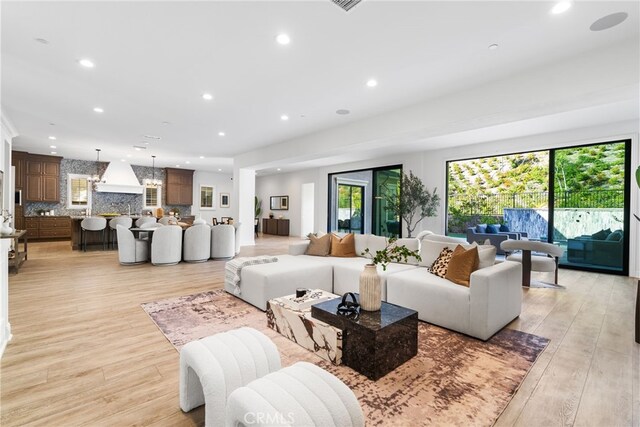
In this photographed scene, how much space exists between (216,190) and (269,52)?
11198 mm

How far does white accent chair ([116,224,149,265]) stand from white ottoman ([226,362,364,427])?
5925mm

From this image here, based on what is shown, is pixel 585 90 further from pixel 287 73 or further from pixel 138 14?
pixel 138 14

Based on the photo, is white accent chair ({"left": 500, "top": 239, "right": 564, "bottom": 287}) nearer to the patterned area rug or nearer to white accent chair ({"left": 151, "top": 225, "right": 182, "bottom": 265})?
the patterned area rug

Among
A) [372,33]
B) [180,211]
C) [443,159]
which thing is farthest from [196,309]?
[180,211]

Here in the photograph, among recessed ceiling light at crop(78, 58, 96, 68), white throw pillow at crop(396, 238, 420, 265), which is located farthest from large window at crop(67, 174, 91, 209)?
white throw pillow at crop(396, 238, 420, 265)

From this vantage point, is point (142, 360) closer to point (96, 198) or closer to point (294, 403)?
point (294, 403)

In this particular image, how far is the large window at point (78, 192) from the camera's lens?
10.3 meters

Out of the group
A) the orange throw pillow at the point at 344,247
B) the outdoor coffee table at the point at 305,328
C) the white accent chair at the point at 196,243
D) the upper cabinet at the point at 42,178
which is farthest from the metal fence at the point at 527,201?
the upper cabinet at the point at 42,178

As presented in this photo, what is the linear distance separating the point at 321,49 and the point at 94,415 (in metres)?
3.43

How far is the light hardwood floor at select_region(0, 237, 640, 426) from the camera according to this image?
5.88 feet

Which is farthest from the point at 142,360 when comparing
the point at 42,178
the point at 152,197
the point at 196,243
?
the point at 152,197

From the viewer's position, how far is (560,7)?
2.35 metres

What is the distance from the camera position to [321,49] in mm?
3035

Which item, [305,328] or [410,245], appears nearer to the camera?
[305,328]
